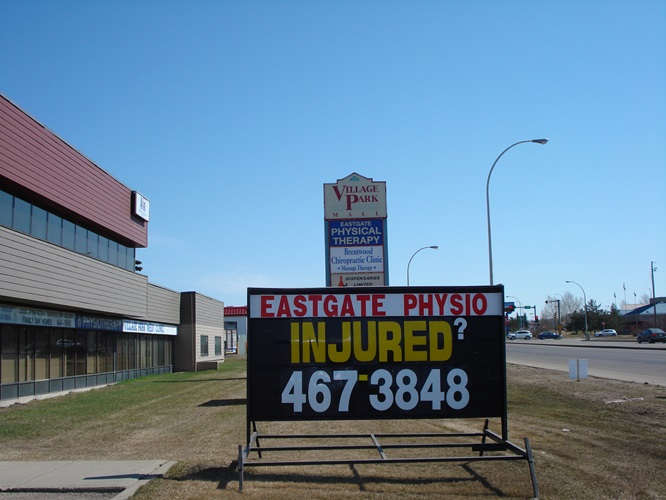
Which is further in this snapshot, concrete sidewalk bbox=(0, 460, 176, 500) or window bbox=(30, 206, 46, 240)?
window bbox=(30, 206, 46, 240)

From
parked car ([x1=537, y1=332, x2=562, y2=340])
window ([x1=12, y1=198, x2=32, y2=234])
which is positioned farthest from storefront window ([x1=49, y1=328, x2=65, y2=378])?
parked car ([x1=537, y1=332, x2=562, y2=340])

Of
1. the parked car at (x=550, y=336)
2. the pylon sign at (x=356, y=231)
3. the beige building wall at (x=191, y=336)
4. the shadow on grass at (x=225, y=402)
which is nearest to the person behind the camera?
the pylon sign at (x=356, y=231)

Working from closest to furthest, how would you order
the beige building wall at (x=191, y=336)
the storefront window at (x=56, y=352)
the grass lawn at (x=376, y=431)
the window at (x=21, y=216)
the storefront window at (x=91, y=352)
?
the grass lawn at (x=376, y=431) < the window at (x=21, y=216) < the storefront window at (x=56, y=352) < the storefront window at (x=91, y=352) < the beige building wall at (x=191, y=336)

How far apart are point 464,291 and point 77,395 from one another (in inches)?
755

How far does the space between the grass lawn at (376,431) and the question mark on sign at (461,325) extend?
1731mm

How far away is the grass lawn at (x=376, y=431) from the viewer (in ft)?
24.5

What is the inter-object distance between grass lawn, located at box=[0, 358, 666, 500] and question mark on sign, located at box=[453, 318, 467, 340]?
1731 millimetres

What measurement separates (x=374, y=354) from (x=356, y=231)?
9391 millimetres

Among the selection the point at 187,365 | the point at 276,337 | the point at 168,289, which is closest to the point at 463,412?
the point at 276,337

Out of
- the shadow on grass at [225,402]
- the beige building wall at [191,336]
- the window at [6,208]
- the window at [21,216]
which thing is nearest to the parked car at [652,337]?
the beige building wall at [191,336]

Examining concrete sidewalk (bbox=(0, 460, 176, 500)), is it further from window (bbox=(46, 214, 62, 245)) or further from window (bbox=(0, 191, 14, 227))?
window (bbox=(46, 214, 62, 245))

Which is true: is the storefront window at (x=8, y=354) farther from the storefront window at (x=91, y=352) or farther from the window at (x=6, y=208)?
the storefront window at (x=91, y=352)

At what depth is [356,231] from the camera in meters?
17.5

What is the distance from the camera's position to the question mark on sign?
8406 millimetres
